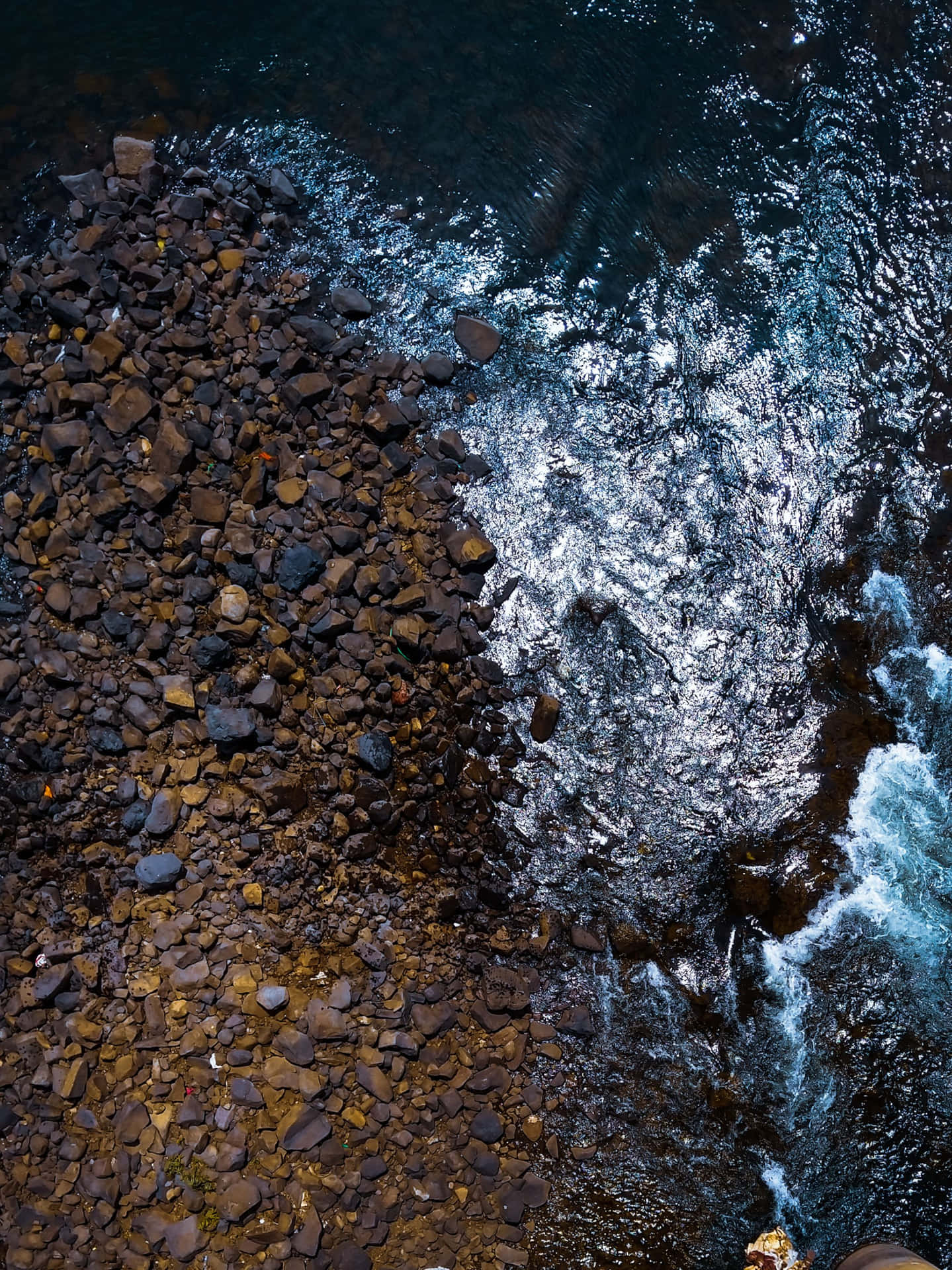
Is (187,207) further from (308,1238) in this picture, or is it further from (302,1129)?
(308,1238)

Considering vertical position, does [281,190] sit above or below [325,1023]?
above

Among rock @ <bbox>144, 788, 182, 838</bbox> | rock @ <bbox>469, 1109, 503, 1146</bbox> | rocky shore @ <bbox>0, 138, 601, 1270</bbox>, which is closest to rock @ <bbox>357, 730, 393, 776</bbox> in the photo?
rocky shore @ <bbox>0, 138, 601, 1270</bbox>

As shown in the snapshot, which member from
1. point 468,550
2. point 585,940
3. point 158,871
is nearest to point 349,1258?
point 585,940

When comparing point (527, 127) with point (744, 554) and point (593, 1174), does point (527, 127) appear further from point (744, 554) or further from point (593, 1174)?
point (593, 1174)

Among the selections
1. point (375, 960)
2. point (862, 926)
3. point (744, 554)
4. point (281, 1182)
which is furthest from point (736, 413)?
point (281, 1182)

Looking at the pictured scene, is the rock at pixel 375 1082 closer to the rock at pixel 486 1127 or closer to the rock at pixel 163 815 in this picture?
the rock at pixel 486 1127

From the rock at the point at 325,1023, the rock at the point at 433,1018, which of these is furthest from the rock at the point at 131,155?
the rock at the point at 433,1018
